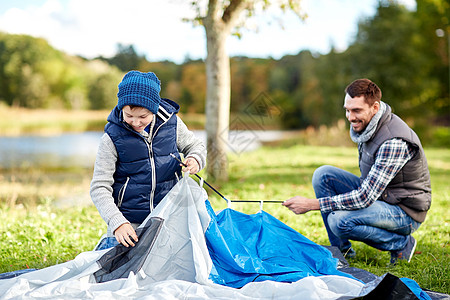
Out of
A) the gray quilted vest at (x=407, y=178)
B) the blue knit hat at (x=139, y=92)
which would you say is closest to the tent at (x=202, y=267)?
the blue knit hat at (x=139, y=92)

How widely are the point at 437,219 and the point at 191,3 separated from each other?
16.7 ft

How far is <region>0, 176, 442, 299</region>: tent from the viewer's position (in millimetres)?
2277

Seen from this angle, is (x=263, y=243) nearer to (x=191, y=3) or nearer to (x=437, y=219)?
(x=437, y=219)

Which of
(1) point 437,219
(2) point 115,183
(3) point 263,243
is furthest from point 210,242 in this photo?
(1) point 437,219

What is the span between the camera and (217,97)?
6.93 m

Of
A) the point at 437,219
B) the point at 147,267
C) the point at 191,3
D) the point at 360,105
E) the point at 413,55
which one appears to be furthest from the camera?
the point at 413,55

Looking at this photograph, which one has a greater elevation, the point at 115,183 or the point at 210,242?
the point at 115,183

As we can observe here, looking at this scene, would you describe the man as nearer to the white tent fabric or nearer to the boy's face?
the white tent fabric

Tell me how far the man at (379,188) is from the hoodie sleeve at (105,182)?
130 cm

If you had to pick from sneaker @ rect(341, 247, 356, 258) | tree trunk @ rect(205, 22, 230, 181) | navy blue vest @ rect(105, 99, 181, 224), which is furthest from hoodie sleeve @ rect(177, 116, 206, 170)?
tree trunk @ rect(205, 22, 230, 181)

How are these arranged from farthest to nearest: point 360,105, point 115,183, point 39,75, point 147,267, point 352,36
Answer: point 39,75 < point 352,36 < point 360,105 < point 115,183 < point 147,267

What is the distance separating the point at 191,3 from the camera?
22.7 ft

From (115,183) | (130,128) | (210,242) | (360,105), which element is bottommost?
(210,242)

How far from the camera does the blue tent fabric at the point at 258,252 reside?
2578 mm
